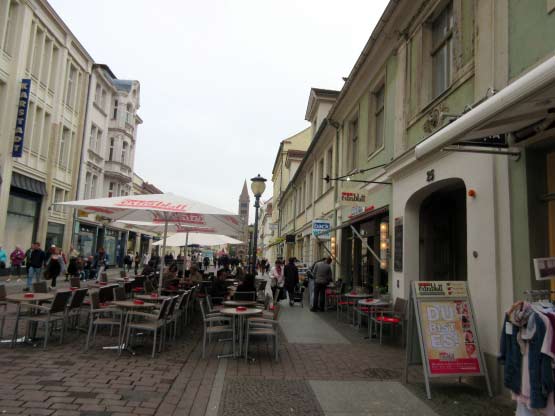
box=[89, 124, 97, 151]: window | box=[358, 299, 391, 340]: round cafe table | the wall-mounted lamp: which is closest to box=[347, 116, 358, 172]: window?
the wall-mounted lamp

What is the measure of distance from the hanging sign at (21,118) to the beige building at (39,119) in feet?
0.15

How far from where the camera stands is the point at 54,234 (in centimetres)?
2603

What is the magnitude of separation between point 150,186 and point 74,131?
22.7 m

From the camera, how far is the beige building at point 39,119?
20.3 metres

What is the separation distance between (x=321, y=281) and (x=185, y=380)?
8.25 metres

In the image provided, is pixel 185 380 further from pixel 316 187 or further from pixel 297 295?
pixel 316 187

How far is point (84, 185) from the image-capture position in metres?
30.3

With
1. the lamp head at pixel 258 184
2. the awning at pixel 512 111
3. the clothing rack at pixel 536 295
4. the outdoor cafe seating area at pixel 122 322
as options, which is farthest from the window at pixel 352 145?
the clothing rack at pixel 536 295

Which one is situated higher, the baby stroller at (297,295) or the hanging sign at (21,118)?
the hanging sign at (21,118)

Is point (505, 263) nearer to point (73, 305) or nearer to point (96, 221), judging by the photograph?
point (73, 305)

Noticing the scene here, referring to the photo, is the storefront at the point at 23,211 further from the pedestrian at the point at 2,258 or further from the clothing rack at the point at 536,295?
the clothing rack at the point at 536,295

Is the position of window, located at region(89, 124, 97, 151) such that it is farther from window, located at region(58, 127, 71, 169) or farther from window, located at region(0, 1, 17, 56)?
window, located at region(0, 1, 17, 56)

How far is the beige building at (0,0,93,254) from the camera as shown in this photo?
20.3 metres

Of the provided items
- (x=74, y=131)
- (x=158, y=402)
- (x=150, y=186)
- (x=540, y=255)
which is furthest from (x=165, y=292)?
(x=150, y=186)
